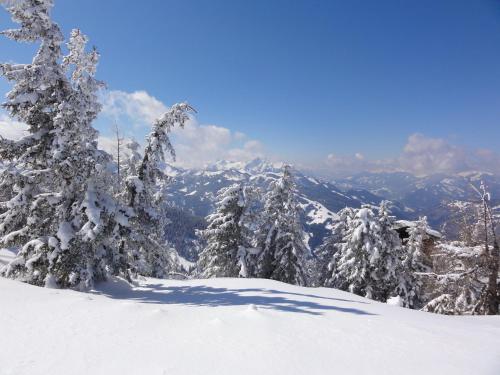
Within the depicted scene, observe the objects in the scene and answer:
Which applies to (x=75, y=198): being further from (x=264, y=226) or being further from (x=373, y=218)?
(x=373, y=218)

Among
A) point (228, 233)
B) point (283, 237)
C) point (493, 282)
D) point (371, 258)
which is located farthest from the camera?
point (283, 237)

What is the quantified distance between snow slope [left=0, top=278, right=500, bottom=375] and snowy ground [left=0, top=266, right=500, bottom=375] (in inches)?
0.8

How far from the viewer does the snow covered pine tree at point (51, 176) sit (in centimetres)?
1248

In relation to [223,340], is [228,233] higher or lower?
higher

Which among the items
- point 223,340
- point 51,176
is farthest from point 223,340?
point 51,176

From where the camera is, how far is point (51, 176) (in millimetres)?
13086

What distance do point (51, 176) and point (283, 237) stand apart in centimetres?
1969

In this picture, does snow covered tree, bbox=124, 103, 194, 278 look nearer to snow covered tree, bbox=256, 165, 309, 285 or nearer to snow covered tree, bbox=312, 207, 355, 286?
snow covered tree, bbox=256, 165, 309, 285

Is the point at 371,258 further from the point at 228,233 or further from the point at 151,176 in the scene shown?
the point at 151,176

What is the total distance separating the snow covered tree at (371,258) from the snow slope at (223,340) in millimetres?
17670

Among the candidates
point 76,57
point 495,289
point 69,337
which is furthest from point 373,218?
point 69,337

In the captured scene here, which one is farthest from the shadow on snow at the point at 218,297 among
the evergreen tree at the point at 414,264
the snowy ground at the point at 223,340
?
the evergreen tree at the point at 414,264

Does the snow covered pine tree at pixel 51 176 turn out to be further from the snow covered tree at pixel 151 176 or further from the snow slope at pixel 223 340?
the snow covered tree at pixel 151 176

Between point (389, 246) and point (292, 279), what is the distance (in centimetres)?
868
